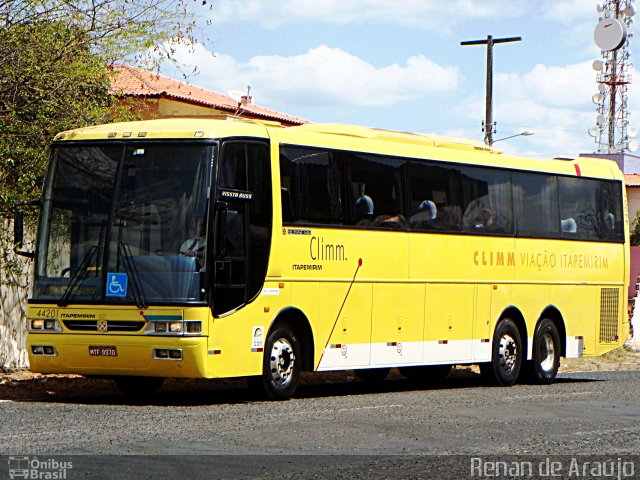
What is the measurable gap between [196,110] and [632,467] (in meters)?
42.5

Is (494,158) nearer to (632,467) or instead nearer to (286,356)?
(286,356)

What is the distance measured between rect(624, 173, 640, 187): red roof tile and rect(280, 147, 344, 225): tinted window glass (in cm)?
7089

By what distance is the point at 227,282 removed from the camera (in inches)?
655

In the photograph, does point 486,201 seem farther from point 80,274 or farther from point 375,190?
point 80,274

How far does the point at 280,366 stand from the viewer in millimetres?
17625

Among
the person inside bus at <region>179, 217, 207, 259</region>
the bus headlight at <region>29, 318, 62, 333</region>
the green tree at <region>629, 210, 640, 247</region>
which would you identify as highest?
the green tree at <region>629, 210, 640, 247</region>

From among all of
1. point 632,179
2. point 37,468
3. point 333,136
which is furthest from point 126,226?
point 632,179

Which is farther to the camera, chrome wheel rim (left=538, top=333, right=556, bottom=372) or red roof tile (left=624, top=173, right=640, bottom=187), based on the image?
red roof tile (left=624, top=173, right=640, bottom=187)

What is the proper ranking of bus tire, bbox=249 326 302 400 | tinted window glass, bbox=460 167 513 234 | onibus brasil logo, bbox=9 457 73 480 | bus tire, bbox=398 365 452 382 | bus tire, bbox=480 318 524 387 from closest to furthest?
onibus brasil logo, bbox=9 457 73 480 → bus tire, bbox=249 326 302 400 → tinted window glass, bbox=460 167 513 234 → bus tire, bbox=480 318 524 387 → bus tire, bbox=398 365 452 382

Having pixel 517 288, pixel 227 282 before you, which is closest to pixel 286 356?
pixel 227 282

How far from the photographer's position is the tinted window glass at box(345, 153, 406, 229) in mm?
19047

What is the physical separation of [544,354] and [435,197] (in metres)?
4.29

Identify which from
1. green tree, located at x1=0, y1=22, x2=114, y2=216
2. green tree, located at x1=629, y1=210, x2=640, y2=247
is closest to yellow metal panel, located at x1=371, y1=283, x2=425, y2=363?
green tree, located at x1=0, y1=22, x2=114, y2=216

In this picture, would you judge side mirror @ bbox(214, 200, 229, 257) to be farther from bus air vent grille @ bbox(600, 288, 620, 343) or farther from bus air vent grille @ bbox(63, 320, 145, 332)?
bus air vent grille @ bbox(600, 288, 620, 343)
